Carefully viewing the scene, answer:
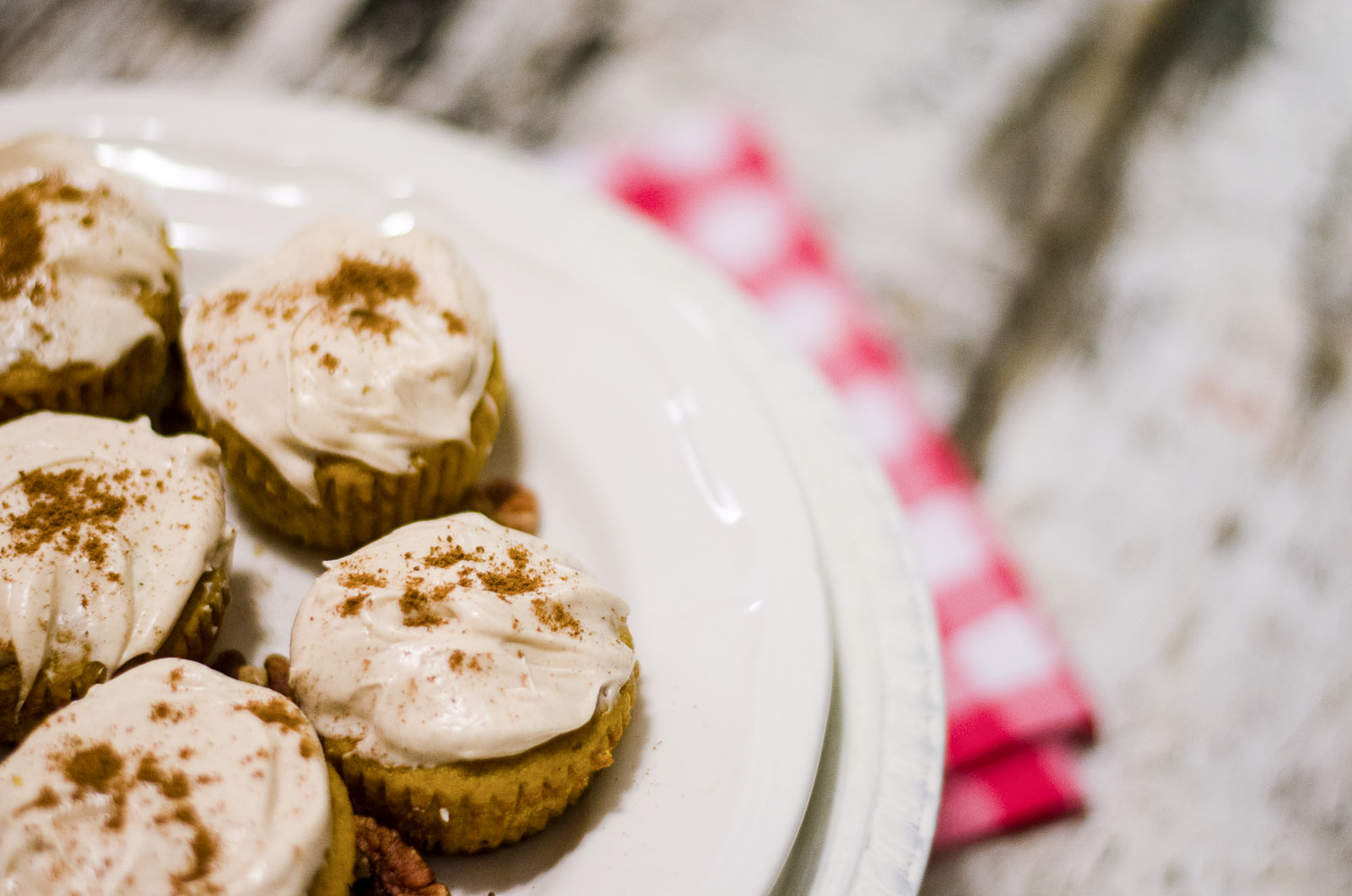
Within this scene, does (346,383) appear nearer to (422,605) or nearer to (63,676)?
(422,605)

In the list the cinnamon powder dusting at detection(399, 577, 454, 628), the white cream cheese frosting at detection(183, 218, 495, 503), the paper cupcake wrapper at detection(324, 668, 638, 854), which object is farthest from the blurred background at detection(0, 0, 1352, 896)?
the white cream cheese frosting at detection(183, 218, 495, 503)

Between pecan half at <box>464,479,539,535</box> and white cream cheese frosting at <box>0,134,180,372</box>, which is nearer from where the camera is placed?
white cream cheese frosting at <box>0,134,180,372</box>

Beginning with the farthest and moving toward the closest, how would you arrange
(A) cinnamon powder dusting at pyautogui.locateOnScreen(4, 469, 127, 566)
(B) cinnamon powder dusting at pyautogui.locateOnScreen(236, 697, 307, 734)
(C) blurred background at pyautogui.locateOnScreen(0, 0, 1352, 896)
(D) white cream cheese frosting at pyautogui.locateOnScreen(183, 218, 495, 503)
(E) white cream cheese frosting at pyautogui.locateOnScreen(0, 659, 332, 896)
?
(C) blurred background at pyautogui.locateOnScreen(0, 0, 1352, 896) → (D) white cream cheese frosting at pyautogui.locateOnScreen(183, 218, 495, 503) → (A) cinnamon powder dusting at pyautogui.locateOnScreen(4, 469, 127, 566) → (B) cinnamon powder dusting at pyautogui.locateOnScreen(236, 697, 307, 734) → (E) white cream cheese frosting at pyautogui.locateOnScreen(0, 659, 332, 896)

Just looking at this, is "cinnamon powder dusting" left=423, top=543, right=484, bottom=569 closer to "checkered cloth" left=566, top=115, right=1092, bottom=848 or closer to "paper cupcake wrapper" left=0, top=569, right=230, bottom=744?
"paper cupcake wrapper" left=0, top=569, right=230, bottom=744

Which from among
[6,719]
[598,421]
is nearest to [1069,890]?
[598,421]

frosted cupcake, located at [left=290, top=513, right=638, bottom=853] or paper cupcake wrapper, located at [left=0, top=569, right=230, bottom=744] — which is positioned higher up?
frosted cupcake, located at [left=290, top=513, right=638, bottom=853]

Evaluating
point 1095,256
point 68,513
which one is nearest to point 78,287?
point 68,513

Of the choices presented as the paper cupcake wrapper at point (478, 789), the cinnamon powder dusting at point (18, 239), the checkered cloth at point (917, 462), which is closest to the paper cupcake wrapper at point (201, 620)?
the paper cupcake wrapper at point (478, 789)

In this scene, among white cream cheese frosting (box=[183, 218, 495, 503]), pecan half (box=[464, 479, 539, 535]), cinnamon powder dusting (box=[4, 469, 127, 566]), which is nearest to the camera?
cinnamon powder dusting (box=[4, 469, 127, 566])
